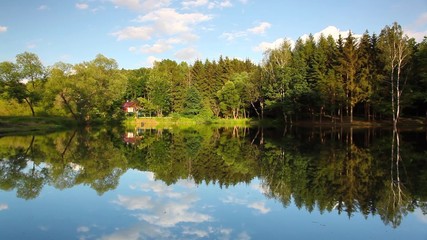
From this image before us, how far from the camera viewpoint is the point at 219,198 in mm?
11375

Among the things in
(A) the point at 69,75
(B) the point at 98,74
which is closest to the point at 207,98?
(B) the point at 98,74

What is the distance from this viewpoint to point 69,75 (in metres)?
68.1

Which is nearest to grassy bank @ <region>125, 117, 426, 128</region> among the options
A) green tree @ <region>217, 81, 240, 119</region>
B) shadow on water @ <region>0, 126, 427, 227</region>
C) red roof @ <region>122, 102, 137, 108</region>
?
green tree @ <region>217, 81, 240, 119</region>

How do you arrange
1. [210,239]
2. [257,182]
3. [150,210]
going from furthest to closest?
[257,182]
[150,210]
[210,239]

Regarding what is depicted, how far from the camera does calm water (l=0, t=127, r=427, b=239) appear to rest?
8.20m

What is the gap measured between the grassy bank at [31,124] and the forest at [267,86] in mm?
4404

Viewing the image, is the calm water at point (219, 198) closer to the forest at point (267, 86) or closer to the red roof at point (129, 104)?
the forest at point (267, 86)

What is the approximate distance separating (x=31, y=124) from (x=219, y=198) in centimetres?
5085

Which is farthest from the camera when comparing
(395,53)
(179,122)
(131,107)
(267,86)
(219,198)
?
(131,107)

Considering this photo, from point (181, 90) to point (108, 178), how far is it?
6402 centimetres

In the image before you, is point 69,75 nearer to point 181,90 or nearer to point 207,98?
point 181,90

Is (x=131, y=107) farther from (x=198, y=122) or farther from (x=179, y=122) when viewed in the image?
(x=198, y=122)

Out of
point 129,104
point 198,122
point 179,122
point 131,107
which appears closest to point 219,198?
point 179,122

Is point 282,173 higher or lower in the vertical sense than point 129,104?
lower
